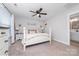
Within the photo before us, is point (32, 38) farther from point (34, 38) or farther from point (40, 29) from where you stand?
point (40, 29)

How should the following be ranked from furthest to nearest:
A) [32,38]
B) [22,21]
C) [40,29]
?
[40,29]
[22,21]
[32,38]

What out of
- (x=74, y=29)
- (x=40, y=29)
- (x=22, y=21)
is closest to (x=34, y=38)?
(x=22, y=21)

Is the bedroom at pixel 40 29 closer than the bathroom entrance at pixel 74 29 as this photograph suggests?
Yes

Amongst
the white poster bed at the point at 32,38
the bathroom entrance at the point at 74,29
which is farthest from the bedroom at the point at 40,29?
the bathroom entrance at the point at 74,29

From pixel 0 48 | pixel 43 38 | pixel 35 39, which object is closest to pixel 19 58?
pixel 0 48

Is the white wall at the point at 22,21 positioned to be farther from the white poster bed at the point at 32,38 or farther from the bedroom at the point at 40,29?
the white poster bed at the point at 32,38

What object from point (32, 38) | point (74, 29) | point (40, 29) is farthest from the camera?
point (40, 29)

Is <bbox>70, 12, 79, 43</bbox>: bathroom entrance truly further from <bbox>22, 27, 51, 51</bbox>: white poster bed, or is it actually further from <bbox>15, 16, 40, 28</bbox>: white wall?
<bbox>15, 16, 40, 28</bbox>: white wall

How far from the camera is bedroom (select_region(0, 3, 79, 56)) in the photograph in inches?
110

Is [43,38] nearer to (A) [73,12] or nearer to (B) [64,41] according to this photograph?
(B) [64,41]

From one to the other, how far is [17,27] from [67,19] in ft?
14.6

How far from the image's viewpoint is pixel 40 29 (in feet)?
22.2

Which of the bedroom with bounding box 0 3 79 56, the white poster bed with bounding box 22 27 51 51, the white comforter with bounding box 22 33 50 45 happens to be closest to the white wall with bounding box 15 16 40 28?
the bedroom with bounding box 0 3 79 56

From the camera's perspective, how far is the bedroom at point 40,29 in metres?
2.79
